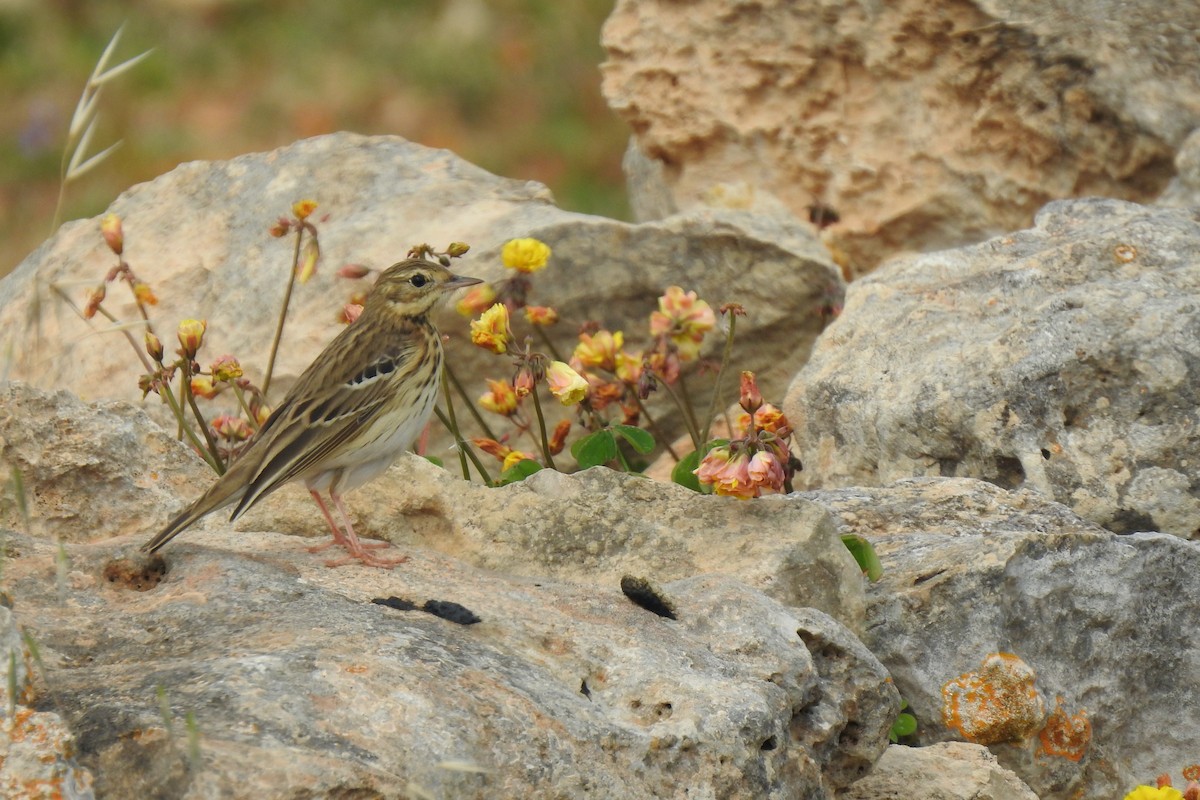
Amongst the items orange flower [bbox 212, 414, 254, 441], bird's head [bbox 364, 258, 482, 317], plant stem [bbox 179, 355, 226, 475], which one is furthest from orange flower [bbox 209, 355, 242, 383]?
bird's head [bbox 364, 258, 482, 317]

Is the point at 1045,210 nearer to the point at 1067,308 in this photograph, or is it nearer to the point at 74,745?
the point at 1067,308

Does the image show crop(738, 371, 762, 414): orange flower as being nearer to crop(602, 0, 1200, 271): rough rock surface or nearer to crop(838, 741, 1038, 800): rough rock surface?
crop(838, 741, 1038, 800): rough rock surface

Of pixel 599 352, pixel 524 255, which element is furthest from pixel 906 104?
pixel 524 255

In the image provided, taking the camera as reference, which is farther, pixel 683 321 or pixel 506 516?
pixel 683 321

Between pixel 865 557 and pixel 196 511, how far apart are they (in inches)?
78.3

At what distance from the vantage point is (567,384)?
586cm

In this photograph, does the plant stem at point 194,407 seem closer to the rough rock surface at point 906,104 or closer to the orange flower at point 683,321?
the orange flower at point 683,321

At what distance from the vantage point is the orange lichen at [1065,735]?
487cm

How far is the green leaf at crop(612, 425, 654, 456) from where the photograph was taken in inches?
244

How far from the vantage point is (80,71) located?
60.3 feet

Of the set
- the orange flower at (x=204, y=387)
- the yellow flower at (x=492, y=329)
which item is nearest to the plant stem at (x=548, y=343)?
the yellow flower at (x=492, y=329)

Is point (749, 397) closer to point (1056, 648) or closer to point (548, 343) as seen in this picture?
point (1056, 648)

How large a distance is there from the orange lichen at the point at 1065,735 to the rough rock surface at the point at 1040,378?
3.76ft

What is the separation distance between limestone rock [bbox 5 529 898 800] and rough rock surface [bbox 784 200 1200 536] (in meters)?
1.83
